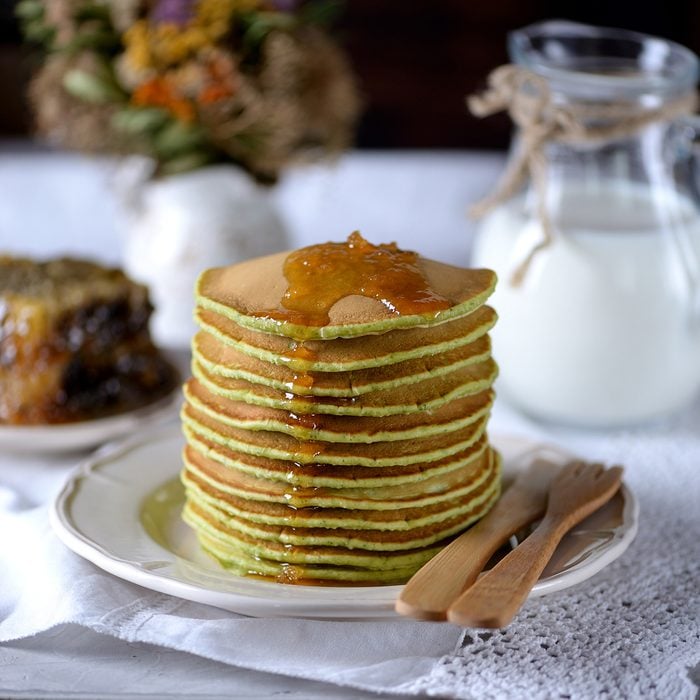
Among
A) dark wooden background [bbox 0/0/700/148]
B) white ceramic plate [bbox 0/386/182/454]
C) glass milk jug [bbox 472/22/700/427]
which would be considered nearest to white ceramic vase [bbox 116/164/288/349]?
white ceramic plate [bbox 0/386/182/454]

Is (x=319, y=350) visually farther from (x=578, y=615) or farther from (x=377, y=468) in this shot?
(x=578, y=615)

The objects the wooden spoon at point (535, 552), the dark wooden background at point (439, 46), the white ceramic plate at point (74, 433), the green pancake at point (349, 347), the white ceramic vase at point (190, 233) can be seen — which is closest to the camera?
the wooden spoon at point (535, 552)

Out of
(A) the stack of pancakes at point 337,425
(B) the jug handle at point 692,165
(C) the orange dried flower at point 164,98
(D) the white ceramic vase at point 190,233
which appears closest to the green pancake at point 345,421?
(A) the stack of pancakes at point 337,425

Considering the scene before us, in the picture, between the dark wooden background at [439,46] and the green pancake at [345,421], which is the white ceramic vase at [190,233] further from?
the dark wooden background at [439,46]

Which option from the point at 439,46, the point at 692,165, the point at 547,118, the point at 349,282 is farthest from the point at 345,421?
the point at 439,46

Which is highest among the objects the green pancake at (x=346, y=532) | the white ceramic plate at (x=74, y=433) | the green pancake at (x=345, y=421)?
the green pancake at (x=345, y=421)

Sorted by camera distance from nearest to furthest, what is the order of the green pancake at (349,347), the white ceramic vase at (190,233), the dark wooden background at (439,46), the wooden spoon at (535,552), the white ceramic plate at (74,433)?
the wooden spoon at (535,552) → the green pancake at (349,347) → the white ceramic plate at (74,433) → the white ceramic vase at (190,233) → the dark wooden background at (439,46)

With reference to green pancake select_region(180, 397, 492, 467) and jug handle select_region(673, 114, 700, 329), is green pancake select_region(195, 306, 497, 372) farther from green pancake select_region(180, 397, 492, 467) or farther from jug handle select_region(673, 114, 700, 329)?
jug handle select_region(673, 114, 700, 329)
